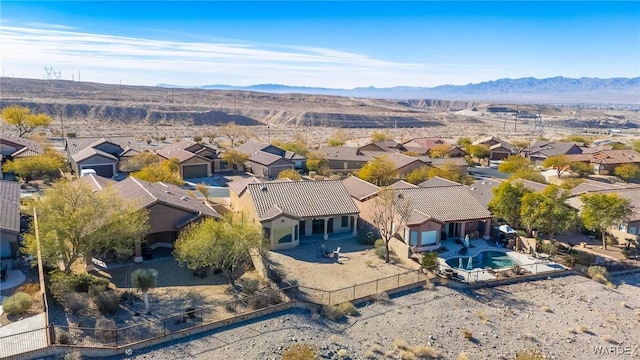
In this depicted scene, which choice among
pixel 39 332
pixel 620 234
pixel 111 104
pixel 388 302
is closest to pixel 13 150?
pixel 39 332

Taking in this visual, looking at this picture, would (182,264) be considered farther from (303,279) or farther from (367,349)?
(367,349)

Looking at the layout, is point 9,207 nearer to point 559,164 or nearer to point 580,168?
point 559,164

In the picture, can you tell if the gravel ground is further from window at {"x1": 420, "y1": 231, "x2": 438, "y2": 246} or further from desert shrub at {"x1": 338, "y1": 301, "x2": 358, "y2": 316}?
window at {"x1": 420, "y1": 231, "x2": 438, "y2": 246}

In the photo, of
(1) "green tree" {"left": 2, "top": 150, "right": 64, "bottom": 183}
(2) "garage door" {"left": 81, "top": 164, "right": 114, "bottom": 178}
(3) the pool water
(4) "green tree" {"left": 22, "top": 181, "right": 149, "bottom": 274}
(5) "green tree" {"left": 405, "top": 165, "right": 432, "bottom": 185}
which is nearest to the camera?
(4) "green tree" {"left": 22, "top": 181, "right": 149, "bottom": 274}

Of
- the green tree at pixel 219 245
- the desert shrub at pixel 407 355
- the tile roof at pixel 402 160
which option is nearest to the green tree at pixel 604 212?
the desert shrub at pixel 407 355

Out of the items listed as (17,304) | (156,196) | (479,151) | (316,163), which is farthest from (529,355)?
(479,151)

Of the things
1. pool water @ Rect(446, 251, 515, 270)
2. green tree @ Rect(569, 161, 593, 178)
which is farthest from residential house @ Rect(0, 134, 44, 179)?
green tree @ Rect(569, 161, 593, 178)

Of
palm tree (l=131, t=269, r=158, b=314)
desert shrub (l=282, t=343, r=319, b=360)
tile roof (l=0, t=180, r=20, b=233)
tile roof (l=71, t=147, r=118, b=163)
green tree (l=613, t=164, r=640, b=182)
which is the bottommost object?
desert shrub (l=282, t=343, r=319, b=360)

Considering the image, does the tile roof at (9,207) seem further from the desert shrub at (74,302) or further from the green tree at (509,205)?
the green tree at (509,205)
